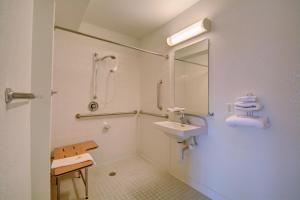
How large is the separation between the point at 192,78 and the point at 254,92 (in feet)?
2.60

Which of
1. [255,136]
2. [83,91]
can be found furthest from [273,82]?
[83,91]

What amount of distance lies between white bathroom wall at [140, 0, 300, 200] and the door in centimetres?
170

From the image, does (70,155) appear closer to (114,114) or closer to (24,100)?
(114,114)

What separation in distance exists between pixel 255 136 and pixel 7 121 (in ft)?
6.05

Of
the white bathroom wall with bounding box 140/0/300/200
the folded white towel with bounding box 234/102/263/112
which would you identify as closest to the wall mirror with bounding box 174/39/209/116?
the white bathroom wall with bounding box 140/0/300/200

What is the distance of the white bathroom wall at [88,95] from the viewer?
2.25m

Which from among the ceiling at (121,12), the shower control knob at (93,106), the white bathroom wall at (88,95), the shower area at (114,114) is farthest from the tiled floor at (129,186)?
the ceiling at (121,12)

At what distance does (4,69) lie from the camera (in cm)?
61

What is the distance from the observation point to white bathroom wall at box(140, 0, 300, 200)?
120 centimetres

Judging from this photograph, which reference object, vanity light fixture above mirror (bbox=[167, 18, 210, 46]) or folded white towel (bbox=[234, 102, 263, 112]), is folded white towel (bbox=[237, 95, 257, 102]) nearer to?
folded white towel (bbox=[234, 102, 263, 112])

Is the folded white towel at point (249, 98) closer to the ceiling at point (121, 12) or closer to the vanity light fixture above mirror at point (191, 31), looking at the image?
the vanity light fixture above mirror at point (191, 31)

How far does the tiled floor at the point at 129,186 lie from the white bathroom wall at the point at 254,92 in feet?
0.86

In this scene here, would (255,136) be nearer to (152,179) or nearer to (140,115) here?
(152,179)

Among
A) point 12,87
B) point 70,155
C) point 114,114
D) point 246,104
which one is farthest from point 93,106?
point 246,104
